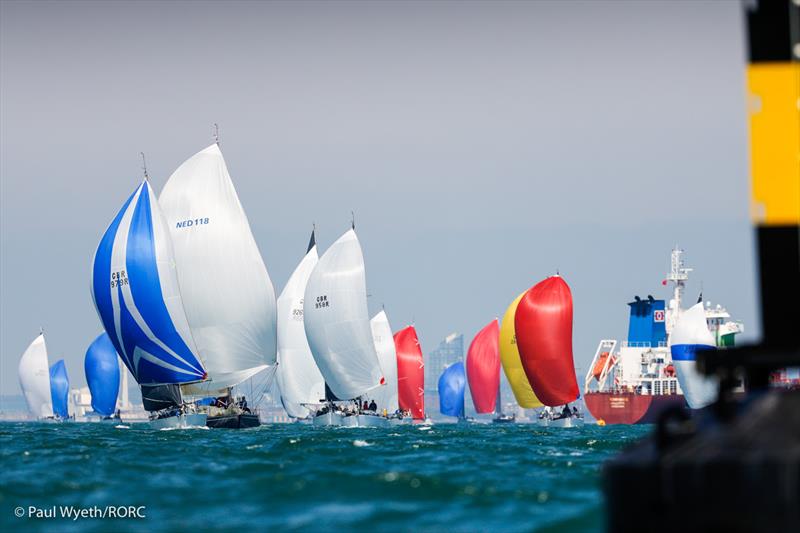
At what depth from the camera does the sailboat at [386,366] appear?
9156 centimetres

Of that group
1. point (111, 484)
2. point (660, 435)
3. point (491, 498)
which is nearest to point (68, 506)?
point (111, 484)

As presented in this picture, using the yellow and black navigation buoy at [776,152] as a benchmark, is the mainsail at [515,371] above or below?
below

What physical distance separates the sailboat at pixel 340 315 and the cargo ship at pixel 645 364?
37703mm

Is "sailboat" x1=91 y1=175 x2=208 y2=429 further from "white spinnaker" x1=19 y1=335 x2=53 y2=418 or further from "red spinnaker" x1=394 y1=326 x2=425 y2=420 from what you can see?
"white spinnaker" x1=19 y1=335 x2=53 y2=418

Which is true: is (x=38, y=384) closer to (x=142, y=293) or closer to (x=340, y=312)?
(x=340, y=312)

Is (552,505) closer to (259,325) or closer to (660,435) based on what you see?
(660,435)

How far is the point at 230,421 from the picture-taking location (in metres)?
57.2

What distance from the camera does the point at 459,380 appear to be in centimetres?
12938

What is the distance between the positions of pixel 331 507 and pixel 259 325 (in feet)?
153

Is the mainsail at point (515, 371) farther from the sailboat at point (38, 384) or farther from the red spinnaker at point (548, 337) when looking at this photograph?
the sailboat at point (38, 384)

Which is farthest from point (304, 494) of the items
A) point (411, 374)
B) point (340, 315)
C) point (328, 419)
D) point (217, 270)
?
point (411, 374)

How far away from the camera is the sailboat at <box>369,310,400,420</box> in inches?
3605

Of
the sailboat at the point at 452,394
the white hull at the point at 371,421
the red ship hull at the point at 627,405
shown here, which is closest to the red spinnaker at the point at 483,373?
the sailboat at the point at 452,394

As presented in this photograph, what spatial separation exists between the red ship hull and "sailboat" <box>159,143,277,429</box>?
2037 inches
